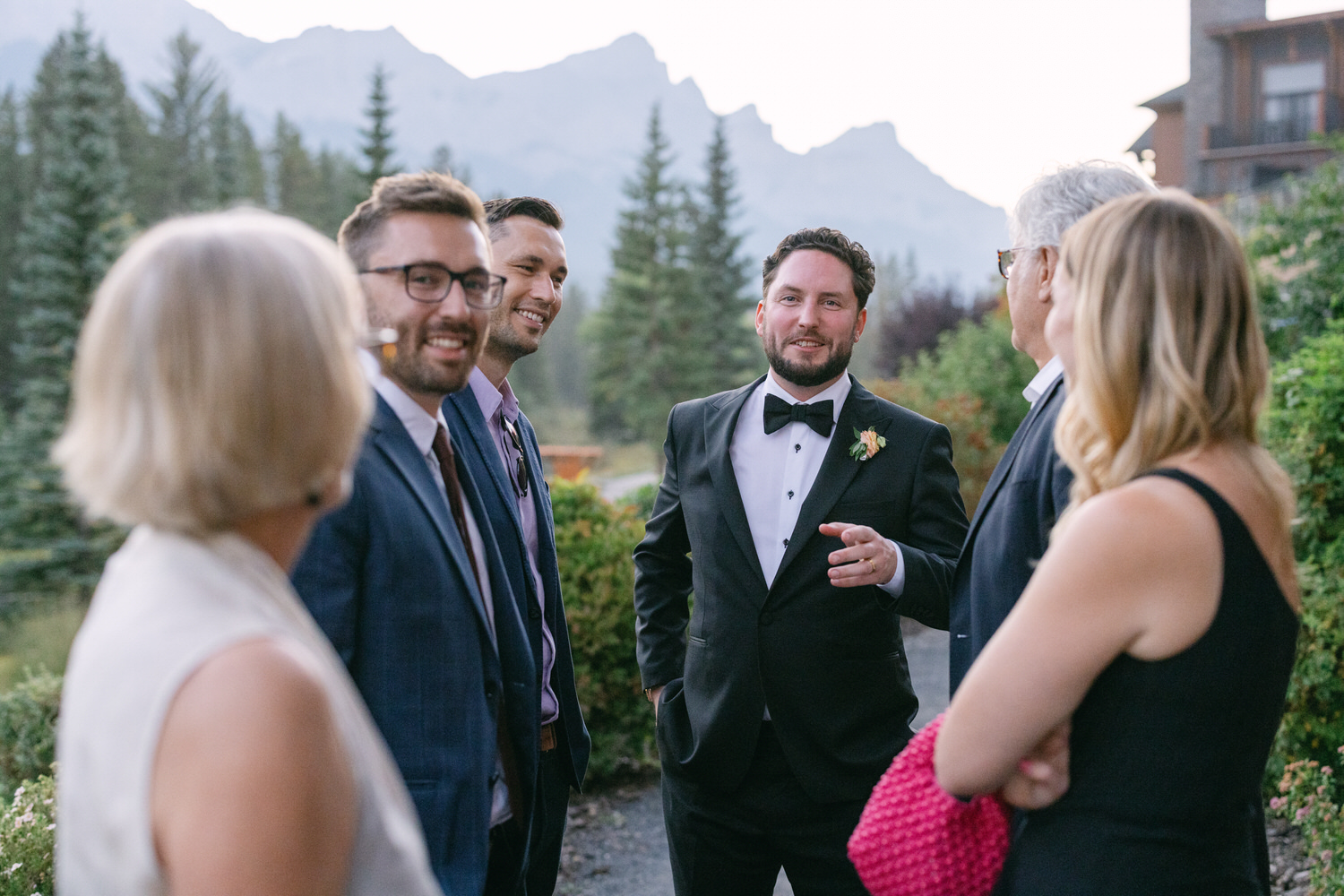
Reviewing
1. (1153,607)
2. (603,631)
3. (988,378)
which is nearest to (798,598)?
(1153,607)

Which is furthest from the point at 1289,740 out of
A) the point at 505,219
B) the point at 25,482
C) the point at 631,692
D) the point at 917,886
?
the point at 25,482

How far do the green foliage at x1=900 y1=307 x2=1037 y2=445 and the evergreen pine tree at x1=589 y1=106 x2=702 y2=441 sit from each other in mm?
30415

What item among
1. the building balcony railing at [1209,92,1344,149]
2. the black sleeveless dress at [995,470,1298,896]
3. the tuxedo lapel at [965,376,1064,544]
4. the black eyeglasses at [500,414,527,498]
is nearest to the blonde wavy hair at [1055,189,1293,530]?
the black sleeveless dress at [995,470,1298,896]

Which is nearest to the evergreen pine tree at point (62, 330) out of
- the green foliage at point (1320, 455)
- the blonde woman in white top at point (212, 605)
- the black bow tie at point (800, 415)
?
the black bow tie at point (800, 415)

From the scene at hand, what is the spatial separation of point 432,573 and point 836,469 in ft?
5.68

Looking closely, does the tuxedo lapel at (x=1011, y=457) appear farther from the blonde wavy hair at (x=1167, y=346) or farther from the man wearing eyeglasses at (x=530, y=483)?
the man wearing eyeglasses at (x=530, y=483)

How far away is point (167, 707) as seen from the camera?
43.3 inches

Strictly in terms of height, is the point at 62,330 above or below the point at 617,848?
above

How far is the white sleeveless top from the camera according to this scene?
1.11 meters

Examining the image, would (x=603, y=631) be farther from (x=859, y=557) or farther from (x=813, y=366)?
(x=859, y=557)

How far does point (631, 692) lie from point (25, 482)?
19681 mm

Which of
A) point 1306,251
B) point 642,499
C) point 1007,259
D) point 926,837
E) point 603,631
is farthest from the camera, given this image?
point 1306,251

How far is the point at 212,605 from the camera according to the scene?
115 cm

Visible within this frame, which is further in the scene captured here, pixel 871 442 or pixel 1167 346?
pixel 871 442
